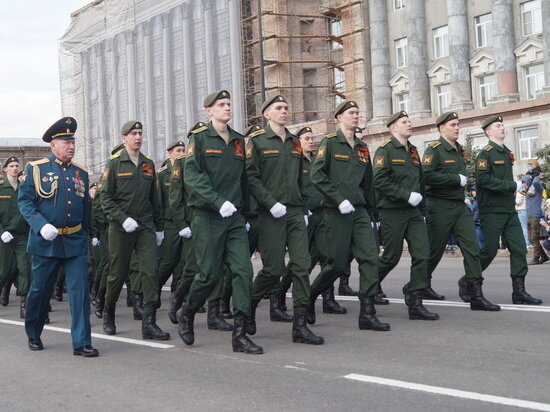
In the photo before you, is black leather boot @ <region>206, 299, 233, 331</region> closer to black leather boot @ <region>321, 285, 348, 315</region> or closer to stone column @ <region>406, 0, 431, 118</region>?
black leather boot @ <region>321, 285, 348, 315</region>

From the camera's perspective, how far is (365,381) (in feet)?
17.3

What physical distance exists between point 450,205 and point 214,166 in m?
3.04

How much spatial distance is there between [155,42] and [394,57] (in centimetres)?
1431

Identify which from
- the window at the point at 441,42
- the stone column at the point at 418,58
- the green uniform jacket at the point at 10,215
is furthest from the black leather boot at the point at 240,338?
the window at the point at 441,42

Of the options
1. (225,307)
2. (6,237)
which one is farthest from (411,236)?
(6,237)

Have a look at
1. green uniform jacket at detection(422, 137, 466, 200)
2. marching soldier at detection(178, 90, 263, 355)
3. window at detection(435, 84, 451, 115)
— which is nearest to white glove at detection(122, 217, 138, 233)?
marching soldier at detection(178, 90, 263, 355)

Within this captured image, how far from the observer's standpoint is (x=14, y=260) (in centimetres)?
1095

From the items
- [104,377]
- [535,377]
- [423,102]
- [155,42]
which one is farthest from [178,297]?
[155,42]

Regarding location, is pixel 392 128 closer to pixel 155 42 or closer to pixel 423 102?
pixel 423 102

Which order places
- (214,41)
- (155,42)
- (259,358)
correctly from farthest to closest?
(155,42) → (214,41) → (259,358)

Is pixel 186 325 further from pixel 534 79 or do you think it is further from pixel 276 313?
pixel 534 79

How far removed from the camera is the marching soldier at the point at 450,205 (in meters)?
8.48

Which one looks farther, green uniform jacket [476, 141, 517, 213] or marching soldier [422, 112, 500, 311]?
green uniform jacket [476, 141, 517, 213]

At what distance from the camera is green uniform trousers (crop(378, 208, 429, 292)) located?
8.04 meters
